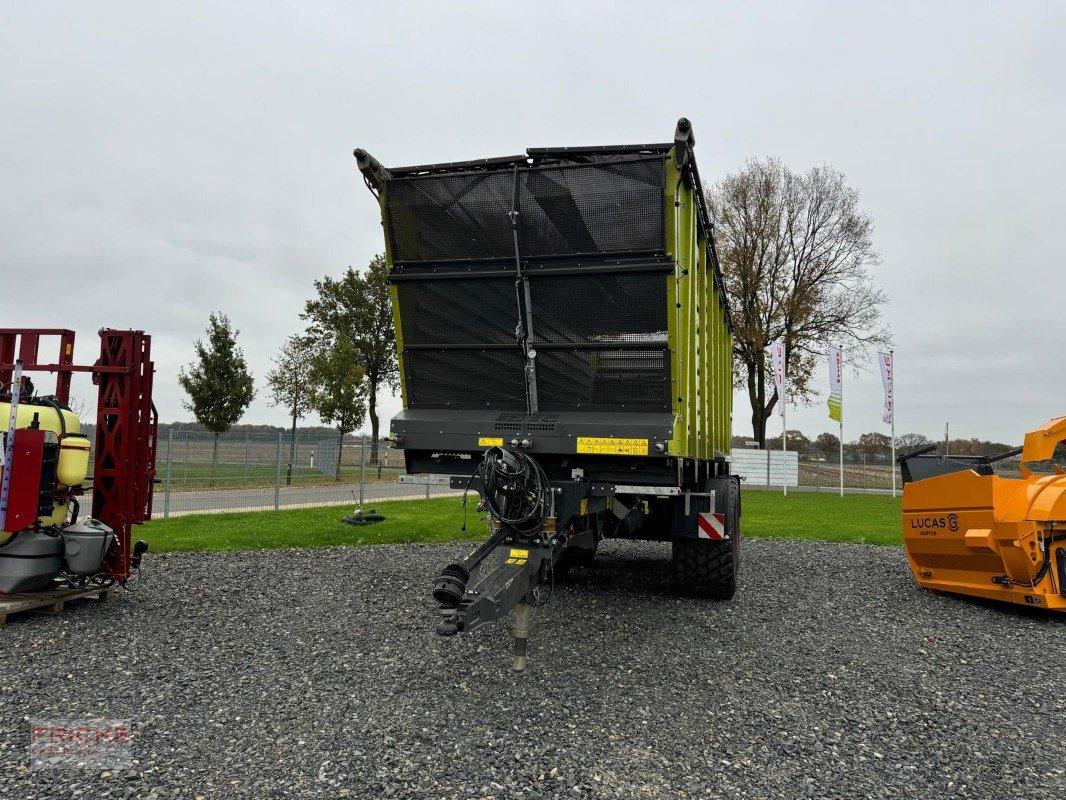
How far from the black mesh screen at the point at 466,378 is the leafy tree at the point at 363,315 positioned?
22612 millimetres

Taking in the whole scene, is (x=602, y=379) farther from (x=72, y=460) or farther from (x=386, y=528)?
(x=386, y=528)

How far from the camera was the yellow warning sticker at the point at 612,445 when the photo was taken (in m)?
4.31

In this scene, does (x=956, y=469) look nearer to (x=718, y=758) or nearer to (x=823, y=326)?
(x=718, y=758)

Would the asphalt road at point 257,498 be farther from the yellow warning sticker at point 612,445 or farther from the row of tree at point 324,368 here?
the yellow warning sticker at point 612,445

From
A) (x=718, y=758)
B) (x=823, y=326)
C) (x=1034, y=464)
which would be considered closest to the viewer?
(x=718, y=758)

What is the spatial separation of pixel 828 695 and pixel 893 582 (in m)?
4.13

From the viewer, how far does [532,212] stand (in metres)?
4.55

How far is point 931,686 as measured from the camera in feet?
14.0

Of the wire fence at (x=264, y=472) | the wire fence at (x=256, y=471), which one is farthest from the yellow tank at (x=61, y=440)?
the wire fence at (x=256, y=471)

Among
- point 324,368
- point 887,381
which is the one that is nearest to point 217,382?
point 324,368

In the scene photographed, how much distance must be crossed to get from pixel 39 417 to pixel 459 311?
11.5ft

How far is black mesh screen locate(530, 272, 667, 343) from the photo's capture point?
14.5ft

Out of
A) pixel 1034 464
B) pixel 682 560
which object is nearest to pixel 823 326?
pixel 1034 464

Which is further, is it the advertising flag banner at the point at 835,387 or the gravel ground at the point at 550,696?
the advertising flag banner at the point at 835,387
